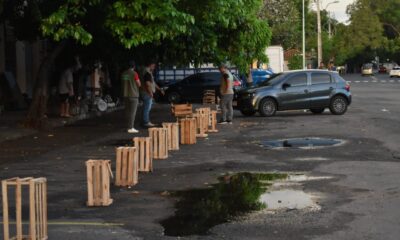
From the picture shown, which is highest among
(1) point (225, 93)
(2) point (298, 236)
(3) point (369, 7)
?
(3) point (369, 7)

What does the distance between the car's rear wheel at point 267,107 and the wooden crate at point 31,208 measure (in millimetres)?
16451

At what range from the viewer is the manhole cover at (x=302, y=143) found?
1441cm

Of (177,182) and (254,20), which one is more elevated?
(254,20)

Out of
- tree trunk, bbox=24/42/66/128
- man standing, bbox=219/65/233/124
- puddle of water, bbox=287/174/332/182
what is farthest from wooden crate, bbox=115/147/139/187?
man standing, bbox=219/65/233/124

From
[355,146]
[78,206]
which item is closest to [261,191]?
[78,206]

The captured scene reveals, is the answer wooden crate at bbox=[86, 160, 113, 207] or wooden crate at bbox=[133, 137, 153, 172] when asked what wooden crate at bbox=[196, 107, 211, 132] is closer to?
wooden crate at bbox=[133, 137, 153, 172]

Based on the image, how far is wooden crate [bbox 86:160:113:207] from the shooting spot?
8453 mm

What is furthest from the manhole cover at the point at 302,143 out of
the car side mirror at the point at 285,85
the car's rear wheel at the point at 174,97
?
the car's rear wheel at the point at 174,97

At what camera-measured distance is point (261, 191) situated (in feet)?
30.6

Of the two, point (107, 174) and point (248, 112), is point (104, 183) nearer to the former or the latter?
point (107, 174)

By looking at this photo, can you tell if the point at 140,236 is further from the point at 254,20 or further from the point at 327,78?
the point at 327,78

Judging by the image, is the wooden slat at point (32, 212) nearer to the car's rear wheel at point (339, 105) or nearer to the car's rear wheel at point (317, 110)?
the car's rear wheel at point (339, 105)

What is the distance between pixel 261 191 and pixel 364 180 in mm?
1765

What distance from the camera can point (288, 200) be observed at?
8680mm
